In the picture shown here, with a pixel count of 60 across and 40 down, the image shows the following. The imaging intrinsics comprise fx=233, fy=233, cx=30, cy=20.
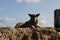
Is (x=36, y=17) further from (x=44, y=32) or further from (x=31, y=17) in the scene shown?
(x=44, y=32)

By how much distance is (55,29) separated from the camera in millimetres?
21641

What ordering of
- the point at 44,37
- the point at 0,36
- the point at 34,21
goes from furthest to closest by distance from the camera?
the point at 34,21, the point at 44,37, the point at 0,36

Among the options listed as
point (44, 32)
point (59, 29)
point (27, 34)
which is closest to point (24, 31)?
point (27, 34)

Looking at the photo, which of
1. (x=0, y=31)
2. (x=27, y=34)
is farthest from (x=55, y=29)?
(x=0, y=31)

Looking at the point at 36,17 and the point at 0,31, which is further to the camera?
the point at 36,17

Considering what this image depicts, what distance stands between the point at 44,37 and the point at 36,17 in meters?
3.69

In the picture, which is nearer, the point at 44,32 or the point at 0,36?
the point at 0,36

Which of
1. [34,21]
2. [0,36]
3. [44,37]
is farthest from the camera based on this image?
[34,21]

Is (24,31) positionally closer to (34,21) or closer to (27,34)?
(27,34)

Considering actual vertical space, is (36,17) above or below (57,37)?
above

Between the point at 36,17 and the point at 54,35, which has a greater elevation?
the point at 36,17

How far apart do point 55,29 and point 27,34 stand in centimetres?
267

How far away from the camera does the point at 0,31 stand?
20.2m

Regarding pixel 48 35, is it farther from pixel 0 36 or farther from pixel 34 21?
pixel 0 36
